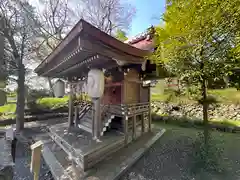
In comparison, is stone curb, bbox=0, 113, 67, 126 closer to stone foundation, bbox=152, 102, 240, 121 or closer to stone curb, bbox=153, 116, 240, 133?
stone curb, bbox=153, 116, 240, 133

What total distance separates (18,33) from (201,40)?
24.8ft

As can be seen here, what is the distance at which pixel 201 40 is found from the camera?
9.56 feet

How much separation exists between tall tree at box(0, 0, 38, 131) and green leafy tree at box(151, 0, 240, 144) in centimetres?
652

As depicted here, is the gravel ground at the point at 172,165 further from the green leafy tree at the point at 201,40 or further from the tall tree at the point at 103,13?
the tall tree at the point at 103,13

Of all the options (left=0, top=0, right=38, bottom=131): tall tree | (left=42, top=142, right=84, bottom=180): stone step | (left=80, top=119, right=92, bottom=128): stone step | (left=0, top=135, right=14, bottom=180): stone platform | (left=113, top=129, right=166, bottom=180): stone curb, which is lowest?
(left=113, top=129, right=166, bottom=180): stone curb

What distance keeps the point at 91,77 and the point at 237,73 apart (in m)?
3.32

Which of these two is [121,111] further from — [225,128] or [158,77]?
[225,128]

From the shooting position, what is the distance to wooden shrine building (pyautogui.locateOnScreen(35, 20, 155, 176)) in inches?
107

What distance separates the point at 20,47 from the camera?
6590 mm

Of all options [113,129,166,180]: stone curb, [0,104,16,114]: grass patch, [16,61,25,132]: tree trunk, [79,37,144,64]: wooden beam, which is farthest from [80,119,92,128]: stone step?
[0,104,16,114]: grass patch

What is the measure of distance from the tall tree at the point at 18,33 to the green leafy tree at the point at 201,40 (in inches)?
257

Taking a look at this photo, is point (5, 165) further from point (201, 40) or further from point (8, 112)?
point (8, 112)

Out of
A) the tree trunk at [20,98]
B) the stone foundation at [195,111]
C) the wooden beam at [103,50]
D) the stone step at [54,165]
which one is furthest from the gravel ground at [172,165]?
the tree trunk at [20,98]

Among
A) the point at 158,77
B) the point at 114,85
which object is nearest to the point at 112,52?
the point at 114,85
